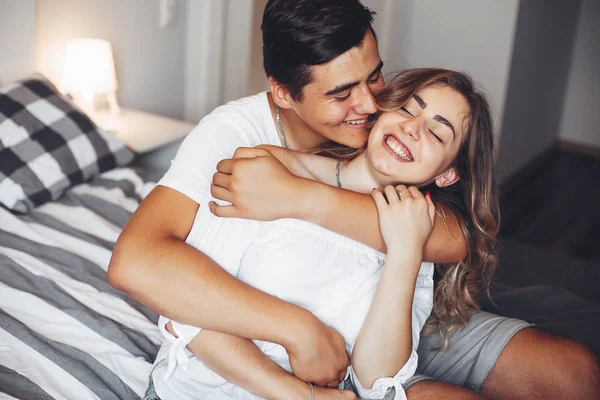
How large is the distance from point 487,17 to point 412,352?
2.90 m

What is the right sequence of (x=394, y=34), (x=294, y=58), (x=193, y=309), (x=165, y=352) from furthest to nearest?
1. (x=394, y=34)
2. (x=294, y=58)
3. (x=165, y=352)
4. (x=193, y=309)

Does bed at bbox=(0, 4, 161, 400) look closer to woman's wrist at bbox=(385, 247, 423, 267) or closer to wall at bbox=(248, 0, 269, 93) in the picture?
woman's wrist at bbox=(385, 247, 423, 267)

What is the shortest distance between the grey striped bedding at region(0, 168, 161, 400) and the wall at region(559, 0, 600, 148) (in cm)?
414

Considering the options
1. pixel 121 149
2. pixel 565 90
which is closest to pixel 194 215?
pixel 121 149

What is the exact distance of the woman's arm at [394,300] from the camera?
119 centimetres

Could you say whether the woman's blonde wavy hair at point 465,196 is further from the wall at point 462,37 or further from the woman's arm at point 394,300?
the wall at point 462,37

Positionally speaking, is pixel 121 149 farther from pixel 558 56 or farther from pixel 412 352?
pixel 558 56

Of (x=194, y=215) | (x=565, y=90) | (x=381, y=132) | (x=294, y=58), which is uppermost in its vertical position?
(x=294, y=58)

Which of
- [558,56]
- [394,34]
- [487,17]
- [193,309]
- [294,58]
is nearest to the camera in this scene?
[193,309]

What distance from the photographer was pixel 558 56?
4.74 m

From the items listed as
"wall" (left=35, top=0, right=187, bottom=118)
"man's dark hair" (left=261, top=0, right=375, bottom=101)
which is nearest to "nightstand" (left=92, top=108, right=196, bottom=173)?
"wall" (left=35, top=0, right=187, bottom=118)

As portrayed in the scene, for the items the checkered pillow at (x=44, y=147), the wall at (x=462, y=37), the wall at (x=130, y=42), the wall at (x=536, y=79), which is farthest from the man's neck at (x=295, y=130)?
the wall at (x=536, y=79)

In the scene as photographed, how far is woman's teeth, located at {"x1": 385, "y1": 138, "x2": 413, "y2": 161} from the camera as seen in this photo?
1.33 metres

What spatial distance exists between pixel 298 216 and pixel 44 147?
118 centimetres
